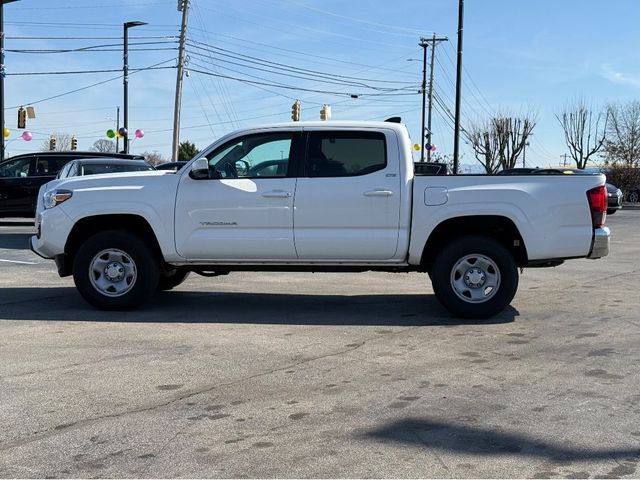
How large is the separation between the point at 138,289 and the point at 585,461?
5.33 metres

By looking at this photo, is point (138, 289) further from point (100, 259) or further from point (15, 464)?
point (15, 464)

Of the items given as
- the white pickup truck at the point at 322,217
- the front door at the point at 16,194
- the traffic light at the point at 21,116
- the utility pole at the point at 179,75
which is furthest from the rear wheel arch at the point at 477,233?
the traffic light at the point at 21,116

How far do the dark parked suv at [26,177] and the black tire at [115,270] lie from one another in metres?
10.8

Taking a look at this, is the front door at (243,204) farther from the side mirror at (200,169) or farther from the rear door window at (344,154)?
the rear door window at (344,154)

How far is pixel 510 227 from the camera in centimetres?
765

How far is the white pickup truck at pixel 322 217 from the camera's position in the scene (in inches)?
294

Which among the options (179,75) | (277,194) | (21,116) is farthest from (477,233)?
(21,116)

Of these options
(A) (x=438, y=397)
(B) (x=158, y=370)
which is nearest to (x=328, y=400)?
(A) (x=438, y=397)

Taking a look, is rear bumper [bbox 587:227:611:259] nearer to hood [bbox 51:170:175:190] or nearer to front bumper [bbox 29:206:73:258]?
hood [bbox 51:170:175:190]

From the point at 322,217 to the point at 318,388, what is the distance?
2.72m

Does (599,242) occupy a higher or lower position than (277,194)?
lower

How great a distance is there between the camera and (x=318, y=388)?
17.0 feet

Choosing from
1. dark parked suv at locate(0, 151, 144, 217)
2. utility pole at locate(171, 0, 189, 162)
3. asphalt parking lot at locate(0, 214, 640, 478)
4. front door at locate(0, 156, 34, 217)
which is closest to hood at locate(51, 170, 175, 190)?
asphalt parking lot at locate(0, 214, 640, 478)

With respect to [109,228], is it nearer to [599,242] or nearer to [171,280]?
[171,280]
